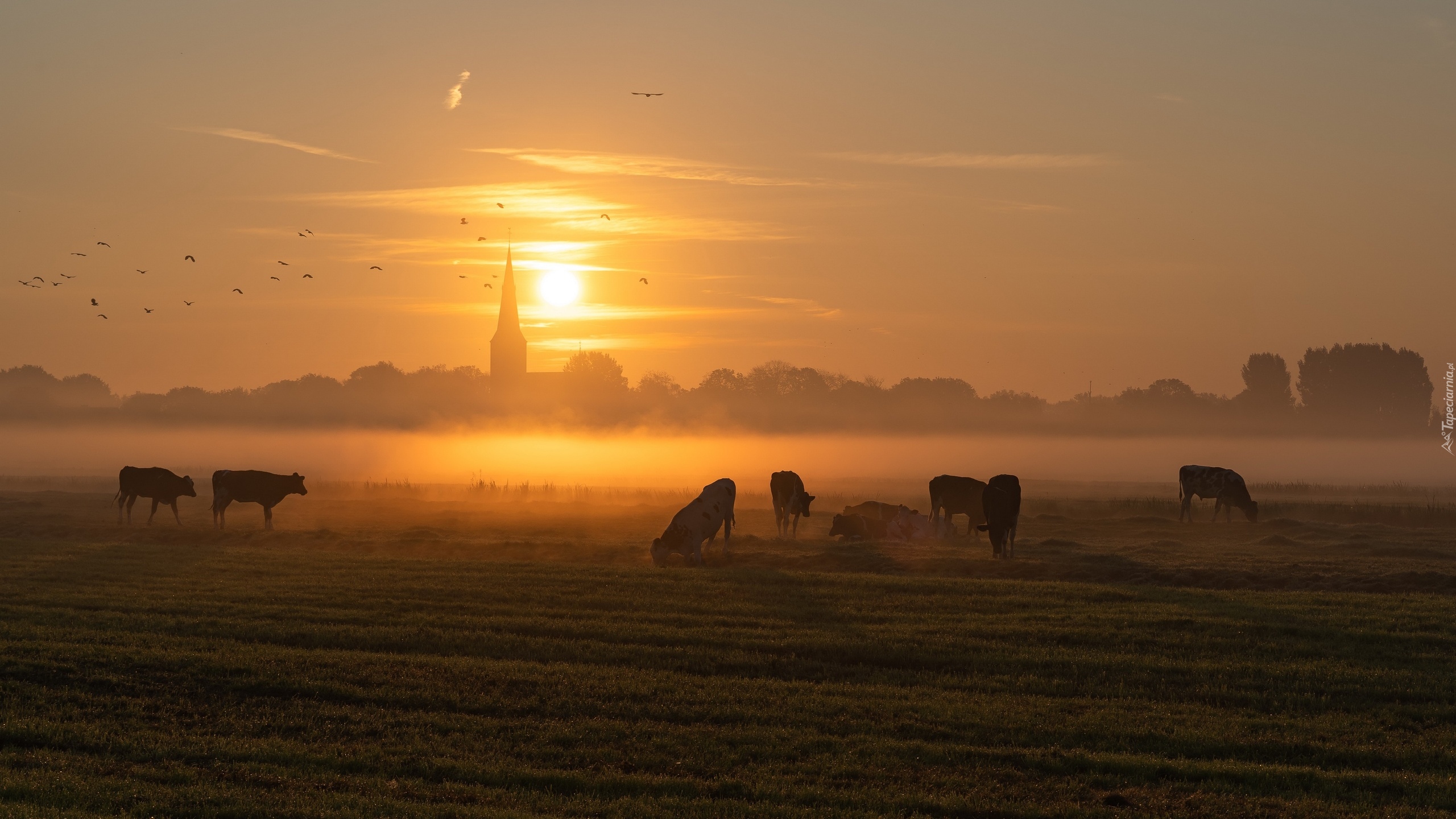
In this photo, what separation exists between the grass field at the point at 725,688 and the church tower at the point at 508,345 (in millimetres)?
162069

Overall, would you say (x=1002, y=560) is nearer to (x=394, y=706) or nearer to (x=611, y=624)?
(x=611, y=624)

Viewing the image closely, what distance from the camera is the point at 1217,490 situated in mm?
48469

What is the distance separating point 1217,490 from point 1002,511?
21.5m

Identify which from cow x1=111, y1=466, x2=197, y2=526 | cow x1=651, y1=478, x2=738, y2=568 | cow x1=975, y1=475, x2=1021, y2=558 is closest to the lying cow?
cow x1=975, y1=475, x2=1021, y2=558

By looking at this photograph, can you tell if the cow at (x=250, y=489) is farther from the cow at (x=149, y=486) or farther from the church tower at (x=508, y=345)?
the church tower at (x=508, y=345)

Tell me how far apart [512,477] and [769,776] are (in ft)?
268

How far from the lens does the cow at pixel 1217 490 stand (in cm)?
4734

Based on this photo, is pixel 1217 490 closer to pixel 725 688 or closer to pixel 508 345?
pixel 725 688

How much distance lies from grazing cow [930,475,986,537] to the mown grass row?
1683cm

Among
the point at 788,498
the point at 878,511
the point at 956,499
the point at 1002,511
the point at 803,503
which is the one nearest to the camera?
the point at 1002,511

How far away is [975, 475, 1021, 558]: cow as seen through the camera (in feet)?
103

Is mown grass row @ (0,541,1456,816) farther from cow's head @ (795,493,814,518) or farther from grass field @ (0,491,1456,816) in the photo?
cow's head @ (795,493,814,518)

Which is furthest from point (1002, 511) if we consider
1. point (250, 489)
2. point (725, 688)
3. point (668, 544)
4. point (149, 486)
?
point (149, 486)

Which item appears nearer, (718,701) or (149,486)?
(718,701)
